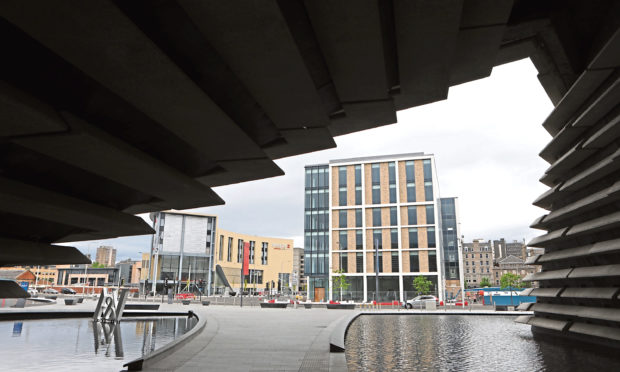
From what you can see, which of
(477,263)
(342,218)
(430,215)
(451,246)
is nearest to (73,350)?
(342,218)

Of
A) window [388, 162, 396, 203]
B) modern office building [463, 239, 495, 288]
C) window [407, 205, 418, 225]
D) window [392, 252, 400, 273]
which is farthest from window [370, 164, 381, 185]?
modern office building [463, 239, 495, 288]

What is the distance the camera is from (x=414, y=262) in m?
62.5

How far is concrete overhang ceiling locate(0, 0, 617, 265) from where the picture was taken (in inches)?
92.4

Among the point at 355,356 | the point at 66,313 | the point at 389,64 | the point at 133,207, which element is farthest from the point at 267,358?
the point at 66,313

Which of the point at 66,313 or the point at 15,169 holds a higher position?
the point at 15,169

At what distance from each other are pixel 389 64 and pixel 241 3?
161cm

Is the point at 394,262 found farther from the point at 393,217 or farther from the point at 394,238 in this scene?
Result: the point at 393,217

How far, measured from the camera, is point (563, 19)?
5125 millimetres

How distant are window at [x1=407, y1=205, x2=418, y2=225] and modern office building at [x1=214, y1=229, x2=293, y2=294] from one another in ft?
166

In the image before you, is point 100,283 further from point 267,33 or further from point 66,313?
point 267,33

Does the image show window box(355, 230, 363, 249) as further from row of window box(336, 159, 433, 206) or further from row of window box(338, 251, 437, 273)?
row of window box(336, 159, 433, 206)

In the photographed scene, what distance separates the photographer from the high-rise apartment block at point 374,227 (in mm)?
62469

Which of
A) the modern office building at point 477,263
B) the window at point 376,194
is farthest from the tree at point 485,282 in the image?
the window at point 376,194

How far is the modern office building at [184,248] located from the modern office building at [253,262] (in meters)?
3.82
